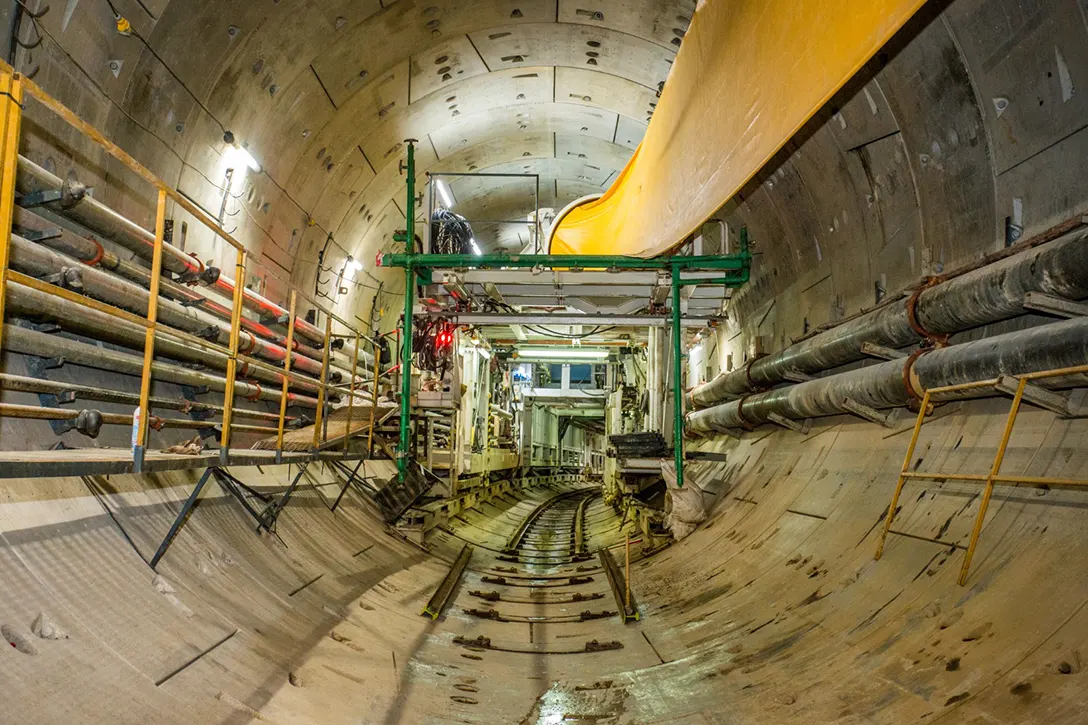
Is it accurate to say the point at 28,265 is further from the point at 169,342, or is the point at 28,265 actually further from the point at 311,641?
the point at 311,641

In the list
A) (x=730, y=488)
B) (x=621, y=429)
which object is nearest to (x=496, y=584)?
(x=730, y=488)

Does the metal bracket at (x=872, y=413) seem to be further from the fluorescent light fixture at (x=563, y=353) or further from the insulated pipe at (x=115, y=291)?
the fluorescent light fixture at (x=563, y=353)

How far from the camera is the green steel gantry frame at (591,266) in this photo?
7.43 meters

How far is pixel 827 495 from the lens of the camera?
5.75m

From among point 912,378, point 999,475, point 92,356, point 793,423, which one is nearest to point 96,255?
point 92,356

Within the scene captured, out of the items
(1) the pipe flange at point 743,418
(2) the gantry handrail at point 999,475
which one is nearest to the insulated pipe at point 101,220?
(2) the gantry handrail at point 999,475

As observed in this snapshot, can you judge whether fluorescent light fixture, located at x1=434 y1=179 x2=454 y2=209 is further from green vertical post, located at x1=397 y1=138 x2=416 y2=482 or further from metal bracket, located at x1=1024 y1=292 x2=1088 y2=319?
metal bracket, located at x1=1024 y1=292 x2=1088 y2=319

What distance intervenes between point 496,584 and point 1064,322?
5733 mm

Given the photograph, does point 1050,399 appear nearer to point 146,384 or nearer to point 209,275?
point 146,384

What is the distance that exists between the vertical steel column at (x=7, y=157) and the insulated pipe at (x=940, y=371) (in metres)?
4.39

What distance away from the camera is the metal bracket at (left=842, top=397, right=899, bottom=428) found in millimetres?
5359

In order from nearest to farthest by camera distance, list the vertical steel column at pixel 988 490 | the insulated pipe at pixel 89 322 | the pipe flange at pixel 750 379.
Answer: the vertical steel column at pixel 988 490
the insulated pipe at pixel 89 322
the pipe flange at pixel 750 379

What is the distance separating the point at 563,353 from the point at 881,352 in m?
12.0

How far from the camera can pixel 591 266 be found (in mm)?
7742
